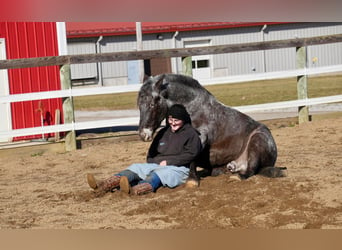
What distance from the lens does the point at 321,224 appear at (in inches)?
163

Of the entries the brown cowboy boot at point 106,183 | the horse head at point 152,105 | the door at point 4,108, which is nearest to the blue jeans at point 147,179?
the brown cowboy boot at point 106,183

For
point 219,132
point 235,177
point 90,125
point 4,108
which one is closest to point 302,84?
point 90,125

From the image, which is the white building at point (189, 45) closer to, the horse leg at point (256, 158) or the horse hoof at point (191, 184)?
the horse leg at point (256, 158)

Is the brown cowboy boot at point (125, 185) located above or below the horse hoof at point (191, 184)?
above

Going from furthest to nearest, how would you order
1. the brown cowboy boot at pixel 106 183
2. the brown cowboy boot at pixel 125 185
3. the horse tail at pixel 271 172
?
the horse tail at pixel 271 172
the brown cowboy boot at pixel 106 183
the brown cowboy boot at pixel 125 185

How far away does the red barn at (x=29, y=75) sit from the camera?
11641 millimetres

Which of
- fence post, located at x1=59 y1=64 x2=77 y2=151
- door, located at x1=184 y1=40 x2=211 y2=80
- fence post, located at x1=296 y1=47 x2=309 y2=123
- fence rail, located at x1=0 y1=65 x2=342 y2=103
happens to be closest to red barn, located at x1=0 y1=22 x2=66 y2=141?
fence post, located at x1=59 y1=64 x2=77 y2=151

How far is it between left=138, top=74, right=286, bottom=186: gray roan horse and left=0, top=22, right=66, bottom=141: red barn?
19.4 ft

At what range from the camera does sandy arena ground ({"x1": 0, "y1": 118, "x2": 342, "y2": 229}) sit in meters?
4.48

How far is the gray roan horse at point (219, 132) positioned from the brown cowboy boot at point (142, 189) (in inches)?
18.4

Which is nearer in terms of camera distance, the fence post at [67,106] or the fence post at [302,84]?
the fence post at [67,106]

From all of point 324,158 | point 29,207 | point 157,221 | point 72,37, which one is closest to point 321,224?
point 157,221

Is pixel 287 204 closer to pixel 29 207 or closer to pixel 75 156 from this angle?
pixel 29 207

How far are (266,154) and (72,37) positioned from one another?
25354 millimetres
